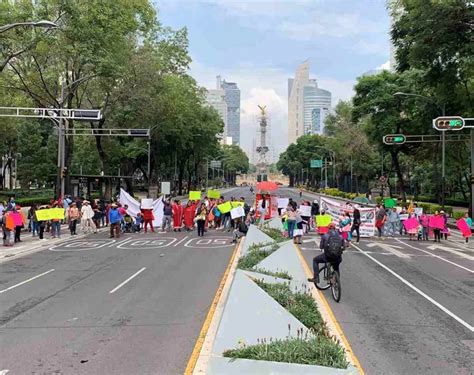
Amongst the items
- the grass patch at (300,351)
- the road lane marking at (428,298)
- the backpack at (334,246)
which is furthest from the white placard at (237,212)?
the grass patch at (300,351)

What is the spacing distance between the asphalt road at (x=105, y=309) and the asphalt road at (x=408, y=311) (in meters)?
2.82

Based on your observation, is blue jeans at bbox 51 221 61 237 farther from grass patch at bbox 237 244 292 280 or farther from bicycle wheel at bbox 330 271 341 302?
bicycle wheel at bbox 330 271 341 302

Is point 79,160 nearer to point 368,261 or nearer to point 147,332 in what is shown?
point 368,261

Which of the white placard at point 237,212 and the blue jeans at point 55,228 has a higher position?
the white placard at point 237,212

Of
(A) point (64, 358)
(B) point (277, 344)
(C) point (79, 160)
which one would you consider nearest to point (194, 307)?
(A) point (64, 358)

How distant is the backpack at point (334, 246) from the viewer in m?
12.2

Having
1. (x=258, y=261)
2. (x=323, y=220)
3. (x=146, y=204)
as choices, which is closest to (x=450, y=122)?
(x=323, y=220)

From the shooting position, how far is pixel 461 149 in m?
49.9

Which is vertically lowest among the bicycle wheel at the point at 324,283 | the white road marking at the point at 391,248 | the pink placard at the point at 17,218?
the white road marking at the point at 391,248

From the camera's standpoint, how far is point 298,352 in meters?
6.08

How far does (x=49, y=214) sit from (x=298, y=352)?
69.7 feet

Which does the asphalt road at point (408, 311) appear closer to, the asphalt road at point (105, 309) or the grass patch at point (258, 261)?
the grass patch at point (258, 261)

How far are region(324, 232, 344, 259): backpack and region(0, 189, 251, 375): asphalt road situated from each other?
282cm

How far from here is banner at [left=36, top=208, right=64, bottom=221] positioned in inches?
978
